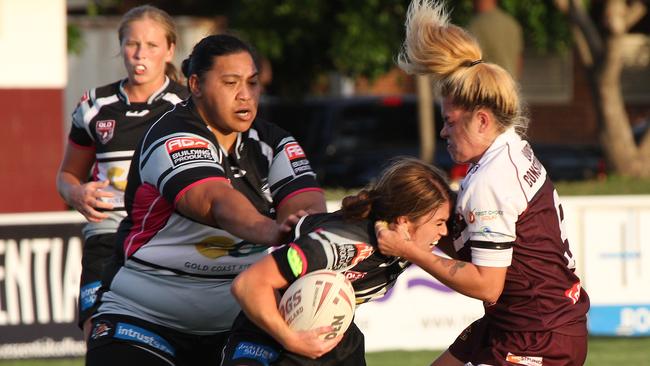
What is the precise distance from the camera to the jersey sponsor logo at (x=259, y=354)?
441 centimetres

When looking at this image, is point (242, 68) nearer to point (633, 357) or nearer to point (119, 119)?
point (119, 119)

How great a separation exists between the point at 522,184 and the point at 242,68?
1.06 metres

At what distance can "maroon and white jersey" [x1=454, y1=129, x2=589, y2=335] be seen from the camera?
14.3 feet

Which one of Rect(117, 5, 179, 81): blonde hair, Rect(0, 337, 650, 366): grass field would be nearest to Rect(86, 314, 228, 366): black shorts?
Rect(117, 5, 179, 81): blonde hair

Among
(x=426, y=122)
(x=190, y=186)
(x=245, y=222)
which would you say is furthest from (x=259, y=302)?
(x=426, y=122)

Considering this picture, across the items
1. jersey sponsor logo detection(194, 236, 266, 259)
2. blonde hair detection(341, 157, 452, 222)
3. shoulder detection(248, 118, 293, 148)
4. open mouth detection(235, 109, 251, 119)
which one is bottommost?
jersey sponsor logo detection(194, 236, 266, 259)

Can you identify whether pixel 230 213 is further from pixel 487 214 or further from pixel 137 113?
pixel 137 113

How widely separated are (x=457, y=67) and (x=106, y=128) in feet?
6.68

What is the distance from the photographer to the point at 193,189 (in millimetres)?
4430

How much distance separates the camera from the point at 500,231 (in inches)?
171

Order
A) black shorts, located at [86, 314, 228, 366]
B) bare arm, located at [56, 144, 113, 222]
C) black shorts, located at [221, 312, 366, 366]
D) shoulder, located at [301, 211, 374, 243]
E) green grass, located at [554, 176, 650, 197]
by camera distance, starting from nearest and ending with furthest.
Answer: shoulder, located at [301, 211, 374, 243] → black shorts, located at [221, 312, 366, 366] → black shorts, located at [86, 314, 228, 366] → bare arm, located at [56, 144, 113, 222] → green grass, located at [554, 176, 650, 197]

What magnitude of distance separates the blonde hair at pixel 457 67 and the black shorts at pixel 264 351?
926 mm

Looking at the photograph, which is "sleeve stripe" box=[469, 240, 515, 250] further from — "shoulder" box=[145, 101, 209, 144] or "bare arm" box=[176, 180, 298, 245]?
"shoulder" box=[145, 101, 209, 144]

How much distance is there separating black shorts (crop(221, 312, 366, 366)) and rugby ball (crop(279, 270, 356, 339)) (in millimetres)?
168
